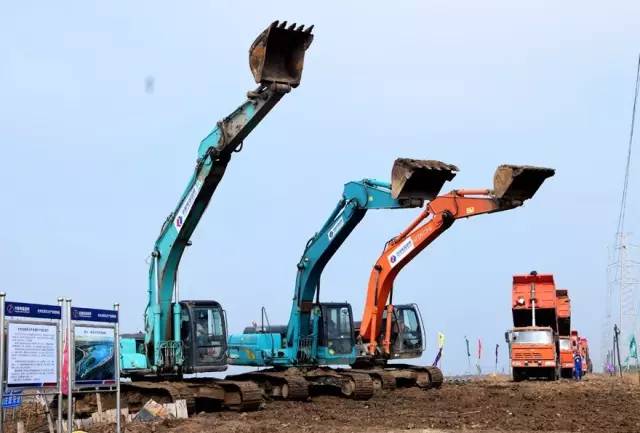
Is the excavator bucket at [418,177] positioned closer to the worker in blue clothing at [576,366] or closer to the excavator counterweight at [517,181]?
the excavator counterweight at [517,181]

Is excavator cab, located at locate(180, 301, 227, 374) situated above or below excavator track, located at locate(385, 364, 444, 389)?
above

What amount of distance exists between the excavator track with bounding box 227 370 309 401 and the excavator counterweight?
7.69 m

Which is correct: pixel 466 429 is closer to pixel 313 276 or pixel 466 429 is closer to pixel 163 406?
pixel 163 406

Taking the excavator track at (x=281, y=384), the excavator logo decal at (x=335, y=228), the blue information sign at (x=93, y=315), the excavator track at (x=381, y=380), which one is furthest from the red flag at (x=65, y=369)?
the excavator logo decal at (x=335, y=228)

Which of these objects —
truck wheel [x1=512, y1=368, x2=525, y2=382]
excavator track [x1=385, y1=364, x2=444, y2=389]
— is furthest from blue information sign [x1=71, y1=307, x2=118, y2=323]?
truck wheel [x1=512, y1=368, x2=525, y2=382]

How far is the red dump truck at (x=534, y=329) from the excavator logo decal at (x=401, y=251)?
9.61 m

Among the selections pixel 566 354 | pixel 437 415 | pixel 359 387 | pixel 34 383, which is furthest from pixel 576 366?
pixel 34 383

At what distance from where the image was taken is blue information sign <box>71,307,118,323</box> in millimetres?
15352

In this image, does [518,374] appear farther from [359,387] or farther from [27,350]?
A: [27,350]

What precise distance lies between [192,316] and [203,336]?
54cm

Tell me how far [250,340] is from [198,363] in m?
6.35

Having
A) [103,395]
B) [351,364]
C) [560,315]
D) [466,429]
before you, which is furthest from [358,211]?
[560,315]

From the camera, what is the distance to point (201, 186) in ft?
74.6

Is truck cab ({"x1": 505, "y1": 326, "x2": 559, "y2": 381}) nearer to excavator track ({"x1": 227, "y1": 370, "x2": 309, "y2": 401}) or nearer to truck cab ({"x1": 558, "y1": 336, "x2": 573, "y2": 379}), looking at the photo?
truck cab ({"x1": 558, "y1": 336, "x2": 573, "y2": 379})
